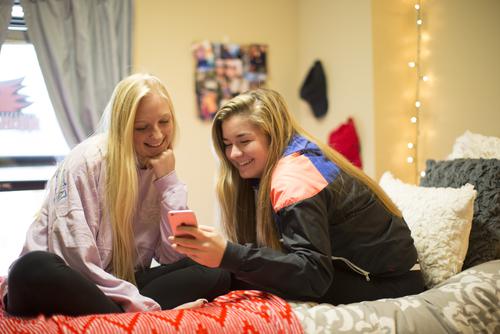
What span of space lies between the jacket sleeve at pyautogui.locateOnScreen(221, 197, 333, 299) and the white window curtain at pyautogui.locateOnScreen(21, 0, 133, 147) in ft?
6.70

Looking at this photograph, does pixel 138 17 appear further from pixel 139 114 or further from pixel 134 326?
pixel 134 326

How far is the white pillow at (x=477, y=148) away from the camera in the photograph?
6.60 feet

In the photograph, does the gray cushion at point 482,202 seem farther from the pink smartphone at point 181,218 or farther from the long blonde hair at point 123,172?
the long blonde hair at point 123,172

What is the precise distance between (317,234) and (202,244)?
31 centimetres

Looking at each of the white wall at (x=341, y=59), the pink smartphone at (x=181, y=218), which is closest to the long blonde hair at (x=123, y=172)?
the pink smartphone at (x=181, y=218)

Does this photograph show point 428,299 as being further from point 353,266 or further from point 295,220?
point 295,220

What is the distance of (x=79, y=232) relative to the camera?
1.42 metres

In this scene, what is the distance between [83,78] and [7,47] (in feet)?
1.68

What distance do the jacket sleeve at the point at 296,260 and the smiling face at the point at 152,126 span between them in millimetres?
598

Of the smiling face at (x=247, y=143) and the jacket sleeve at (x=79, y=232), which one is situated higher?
the smiling face at (x=247, y=143)

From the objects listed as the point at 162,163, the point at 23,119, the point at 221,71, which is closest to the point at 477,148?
the point at 162,163

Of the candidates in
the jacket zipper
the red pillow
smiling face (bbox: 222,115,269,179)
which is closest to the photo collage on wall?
the red pillow

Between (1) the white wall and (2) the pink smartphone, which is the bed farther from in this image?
(1) the white wall

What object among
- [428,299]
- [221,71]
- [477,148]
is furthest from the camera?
[221,71]
